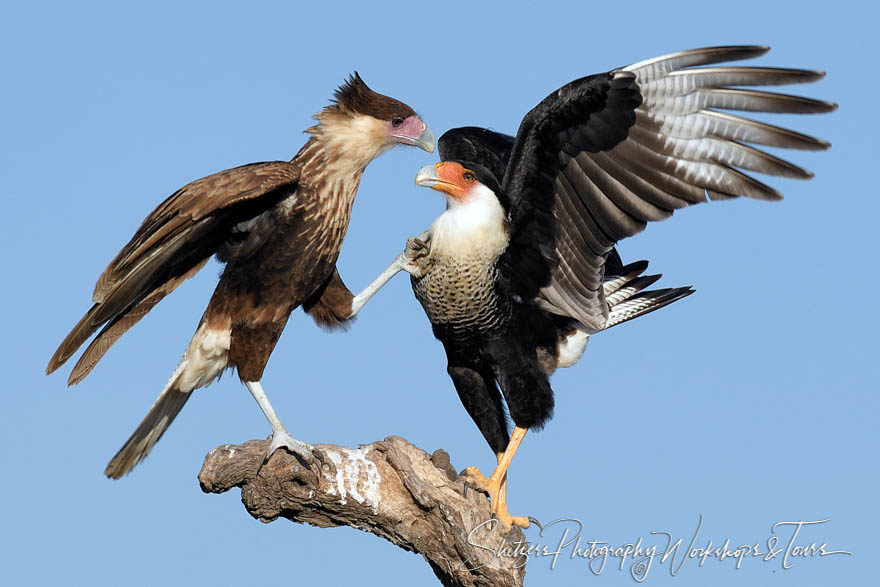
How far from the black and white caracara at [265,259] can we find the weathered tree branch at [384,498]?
0.17 meters

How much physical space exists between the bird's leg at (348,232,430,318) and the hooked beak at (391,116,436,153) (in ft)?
1.75

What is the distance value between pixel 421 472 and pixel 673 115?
2.21 meters

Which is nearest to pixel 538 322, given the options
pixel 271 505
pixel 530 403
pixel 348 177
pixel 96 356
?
pixel 530 403

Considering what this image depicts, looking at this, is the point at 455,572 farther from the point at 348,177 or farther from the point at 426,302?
the point at 348,177

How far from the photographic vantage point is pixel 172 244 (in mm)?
5008

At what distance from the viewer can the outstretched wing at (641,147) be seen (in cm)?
505

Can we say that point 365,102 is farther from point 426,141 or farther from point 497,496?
point 497,496

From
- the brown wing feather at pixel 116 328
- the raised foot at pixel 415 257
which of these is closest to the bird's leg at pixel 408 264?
the raised foot at pixel 415 257

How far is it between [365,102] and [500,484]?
2159mm

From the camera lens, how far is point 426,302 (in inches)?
233

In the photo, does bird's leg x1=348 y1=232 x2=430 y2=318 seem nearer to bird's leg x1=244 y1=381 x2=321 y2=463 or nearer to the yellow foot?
bird's leg x1=244 y1=381 x2=321 y2=463

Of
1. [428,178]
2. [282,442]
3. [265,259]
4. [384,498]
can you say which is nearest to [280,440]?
[282,442]

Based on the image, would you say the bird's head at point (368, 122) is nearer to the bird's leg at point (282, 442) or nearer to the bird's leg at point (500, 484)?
the bird's leg at point (282, 442)

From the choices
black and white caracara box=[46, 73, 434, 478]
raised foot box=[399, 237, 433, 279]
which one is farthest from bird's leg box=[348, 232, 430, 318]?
black and white caracara box=[46, 73, 434, 478]
